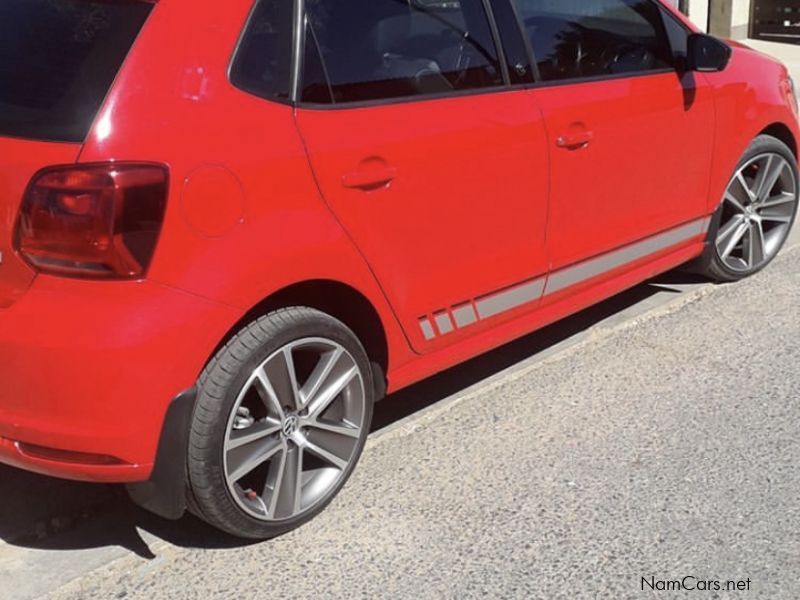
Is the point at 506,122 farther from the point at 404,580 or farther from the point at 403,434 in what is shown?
the point at 404,580

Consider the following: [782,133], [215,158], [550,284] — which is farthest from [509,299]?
[782,133]

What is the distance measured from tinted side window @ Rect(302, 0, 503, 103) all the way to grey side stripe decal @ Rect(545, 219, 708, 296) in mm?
839

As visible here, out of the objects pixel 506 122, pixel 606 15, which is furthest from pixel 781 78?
pixel 506 122

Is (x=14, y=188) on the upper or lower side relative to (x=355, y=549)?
upper

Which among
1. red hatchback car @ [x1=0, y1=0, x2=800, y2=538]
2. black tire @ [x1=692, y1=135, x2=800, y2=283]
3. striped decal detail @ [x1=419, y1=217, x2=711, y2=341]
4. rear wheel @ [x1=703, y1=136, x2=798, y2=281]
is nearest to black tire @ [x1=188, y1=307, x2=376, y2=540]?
red hatchback car @ [x1=0, y1=0, x2=800, y2=538]

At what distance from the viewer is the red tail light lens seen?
2604 mm

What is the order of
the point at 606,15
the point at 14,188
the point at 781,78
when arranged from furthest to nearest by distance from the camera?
the point at 781,78, the point at 606,15, the point at 14,188

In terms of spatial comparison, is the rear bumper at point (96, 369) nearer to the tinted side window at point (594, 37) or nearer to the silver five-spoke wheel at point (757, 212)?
the tinted side window at point (594, 37)

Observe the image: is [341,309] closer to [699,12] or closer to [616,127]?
[616,127]

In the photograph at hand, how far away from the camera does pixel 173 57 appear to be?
109 inches

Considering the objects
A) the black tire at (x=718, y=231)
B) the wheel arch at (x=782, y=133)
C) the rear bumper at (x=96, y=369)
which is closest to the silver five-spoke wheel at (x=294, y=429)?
the rear bumper at (x=96, y=369)

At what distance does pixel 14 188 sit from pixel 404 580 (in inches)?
59.9

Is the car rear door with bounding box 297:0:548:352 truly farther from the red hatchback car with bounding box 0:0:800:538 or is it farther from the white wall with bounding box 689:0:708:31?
the white wall with bounding box 689:0:708:31

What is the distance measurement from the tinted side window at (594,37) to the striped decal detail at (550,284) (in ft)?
2.44
